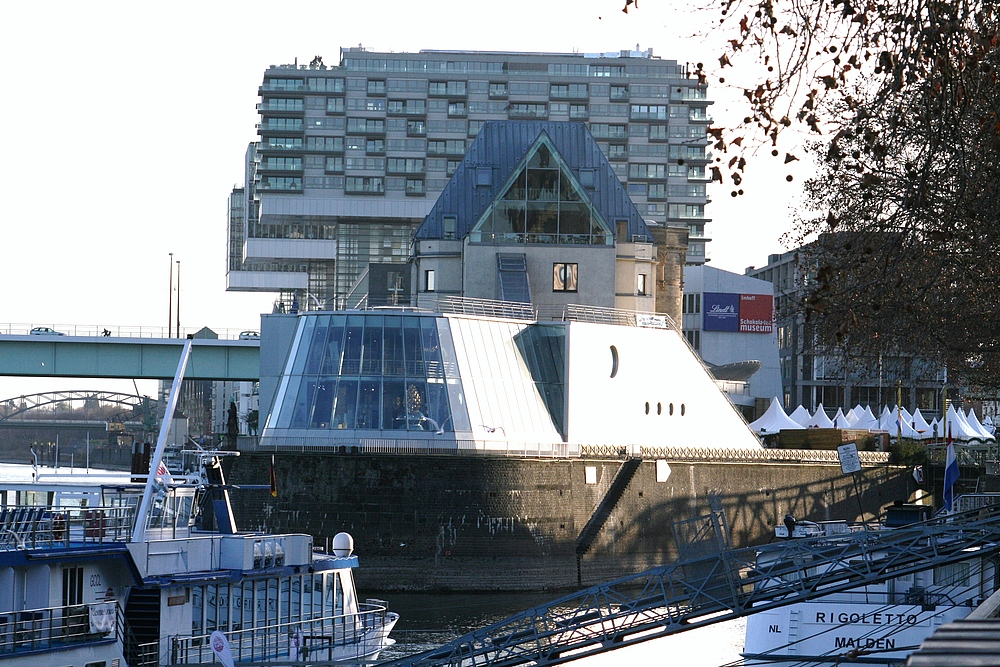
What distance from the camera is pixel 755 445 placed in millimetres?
68875

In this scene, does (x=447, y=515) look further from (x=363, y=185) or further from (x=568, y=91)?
(x=568, y=91)

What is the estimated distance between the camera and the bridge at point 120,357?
7850 cm

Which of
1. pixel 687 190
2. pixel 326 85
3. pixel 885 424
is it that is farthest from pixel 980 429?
pixel 326 85

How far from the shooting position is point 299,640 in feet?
104

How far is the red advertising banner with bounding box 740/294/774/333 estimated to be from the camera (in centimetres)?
11731

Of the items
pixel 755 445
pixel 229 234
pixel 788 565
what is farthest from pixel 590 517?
pixel 229 234

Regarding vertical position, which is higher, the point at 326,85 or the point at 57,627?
the point at 326,85

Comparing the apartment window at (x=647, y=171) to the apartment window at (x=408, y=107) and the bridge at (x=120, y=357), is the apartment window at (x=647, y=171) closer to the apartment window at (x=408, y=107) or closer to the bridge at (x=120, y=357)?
the apartment window at (x=408, y=107)

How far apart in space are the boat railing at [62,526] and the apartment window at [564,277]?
43727 mm

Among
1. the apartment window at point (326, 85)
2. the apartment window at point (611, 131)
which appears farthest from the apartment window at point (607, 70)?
the apartment window at point (326, 85)

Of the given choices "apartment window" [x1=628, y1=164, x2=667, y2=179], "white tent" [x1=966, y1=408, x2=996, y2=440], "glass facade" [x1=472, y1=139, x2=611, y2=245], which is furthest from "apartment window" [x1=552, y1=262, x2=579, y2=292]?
"apartment window" [x1=628, y1=164, x2=667, y2=179]

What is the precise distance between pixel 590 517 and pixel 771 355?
6474cm

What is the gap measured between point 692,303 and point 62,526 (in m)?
91.2

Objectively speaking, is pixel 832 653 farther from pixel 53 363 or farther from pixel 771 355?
pixel 771 355
